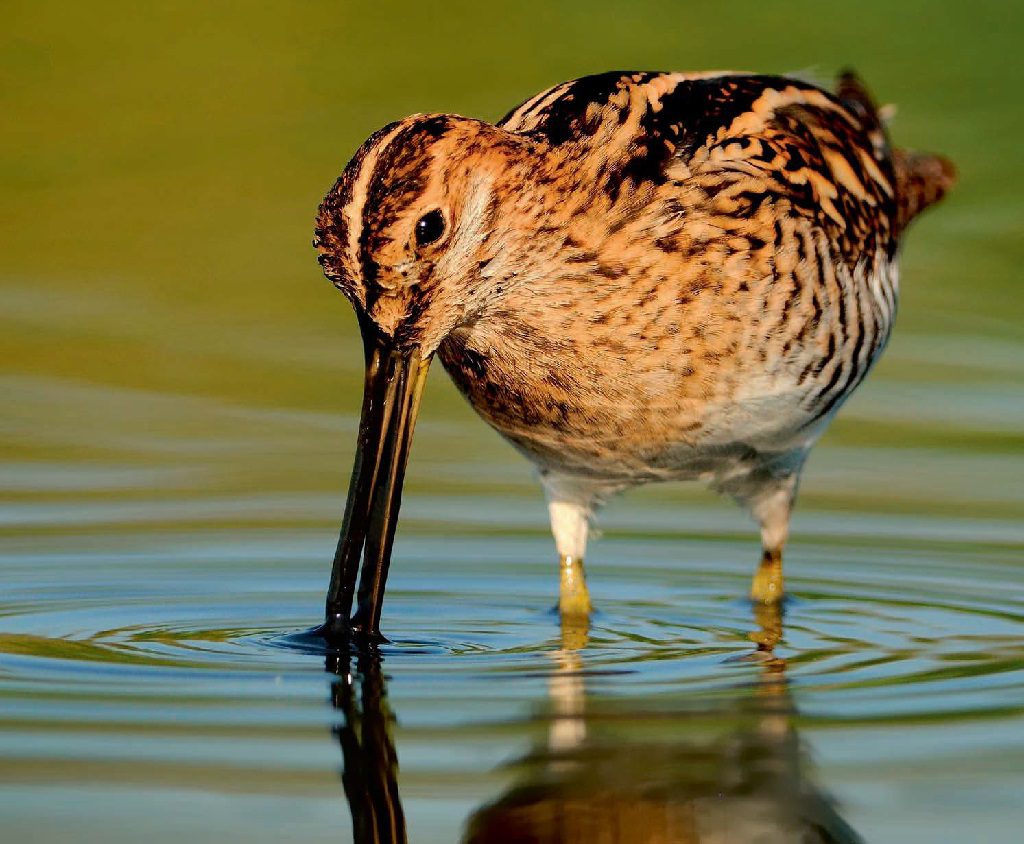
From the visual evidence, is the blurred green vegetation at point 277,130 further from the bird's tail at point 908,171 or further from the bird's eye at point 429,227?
the bird's eye at point 429,227

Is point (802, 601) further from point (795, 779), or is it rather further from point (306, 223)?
point (306, 223)

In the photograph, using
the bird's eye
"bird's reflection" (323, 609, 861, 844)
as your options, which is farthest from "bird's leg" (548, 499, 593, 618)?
the bird's eye

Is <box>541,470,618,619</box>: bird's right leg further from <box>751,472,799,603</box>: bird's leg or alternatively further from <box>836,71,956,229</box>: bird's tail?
<box>836,71,956,229</box>: bird's tail

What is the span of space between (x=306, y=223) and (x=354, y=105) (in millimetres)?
1982

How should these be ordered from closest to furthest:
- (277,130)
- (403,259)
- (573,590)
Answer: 1. (403,259)
2. (573,590)
3. (277,130)

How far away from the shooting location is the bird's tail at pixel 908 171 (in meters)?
9.97

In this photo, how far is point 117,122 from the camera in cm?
1730

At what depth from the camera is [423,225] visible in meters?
7.25

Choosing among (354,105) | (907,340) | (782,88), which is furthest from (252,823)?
(354,105)

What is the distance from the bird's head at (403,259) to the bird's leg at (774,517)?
6.34ft

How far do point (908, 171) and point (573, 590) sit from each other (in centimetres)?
262

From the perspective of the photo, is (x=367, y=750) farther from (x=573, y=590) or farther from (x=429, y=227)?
(x=573, y=590)

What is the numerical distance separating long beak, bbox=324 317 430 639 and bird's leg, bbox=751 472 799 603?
2018 millimetres

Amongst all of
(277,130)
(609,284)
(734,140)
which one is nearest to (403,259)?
(609,284)
